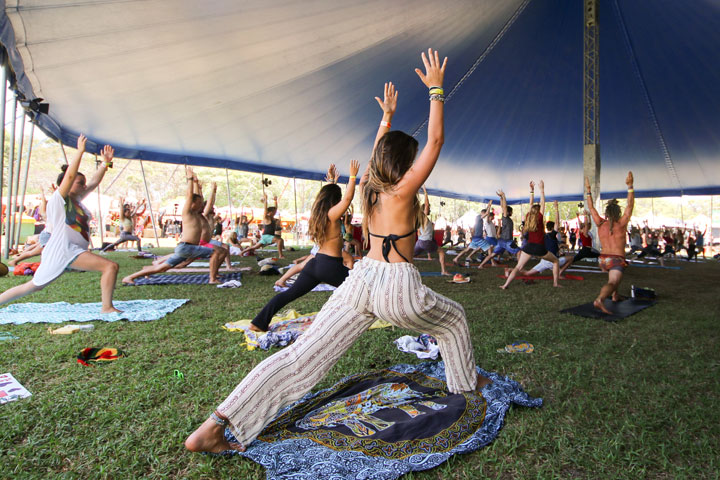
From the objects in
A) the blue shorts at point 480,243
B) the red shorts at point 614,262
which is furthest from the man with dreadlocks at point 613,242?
the blue shorts at point 480,243

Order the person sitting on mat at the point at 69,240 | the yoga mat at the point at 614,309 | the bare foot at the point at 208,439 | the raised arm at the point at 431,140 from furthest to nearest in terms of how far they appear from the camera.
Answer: the yoga mat at the point at 614,309, the person sitting on mat at the point at 69,240, the raised arm at the point at 431,140, the bare foot at the point at 208,439

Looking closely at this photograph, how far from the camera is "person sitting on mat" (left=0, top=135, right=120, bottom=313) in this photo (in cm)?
412

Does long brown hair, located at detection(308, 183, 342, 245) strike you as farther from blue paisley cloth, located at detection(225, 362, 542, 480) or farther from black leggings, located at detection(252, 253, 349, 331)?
blue paisley cloth, located at detection(225, 362, 542, 480)

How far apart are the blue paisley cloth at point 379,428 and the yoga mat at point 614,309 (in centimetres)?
311

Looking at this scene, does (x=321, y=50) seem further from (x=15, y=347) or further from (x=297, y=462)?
(x=297, y=462)

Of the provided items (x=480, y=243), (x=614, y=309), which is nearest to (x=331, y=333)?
(x=614, y=309)

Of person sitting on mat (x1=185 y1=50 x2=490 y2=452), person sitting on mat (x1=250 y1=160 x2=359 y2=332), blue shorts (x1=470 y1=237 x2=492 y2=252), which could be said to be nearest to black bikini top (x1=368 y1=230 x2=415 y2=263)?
person sitting on mat (x1=185 y1=50 x2=490 y2=452)

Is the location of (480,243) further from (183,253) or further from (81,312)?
(81,312)

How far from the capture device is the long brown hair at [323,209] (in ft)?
13.0

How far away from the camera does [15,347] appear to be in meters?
3.42

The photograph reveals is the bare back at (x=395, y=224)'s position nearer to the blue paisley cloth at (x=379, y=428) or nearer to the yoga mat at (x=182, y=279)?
the blue paisley cloth at (x=379, y=428)

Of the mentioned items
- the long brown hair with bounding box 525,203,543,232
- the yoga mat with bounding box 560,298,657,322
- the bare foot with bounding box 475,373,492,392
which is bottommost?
the yoga mat with bounding box 560,298,657,322

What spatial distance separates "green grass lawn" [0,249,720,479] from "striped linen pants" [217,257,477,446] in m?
0.27

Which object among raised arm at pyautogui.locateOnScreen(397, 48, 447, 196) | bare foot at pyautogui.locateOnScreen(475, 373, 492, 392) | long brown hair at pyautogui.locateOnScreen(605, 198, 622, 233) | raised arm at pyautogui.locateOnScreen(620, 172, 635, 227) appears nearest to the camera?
raised arm at pyautogui.locateOnScreen(397, 48, 447, 196)
